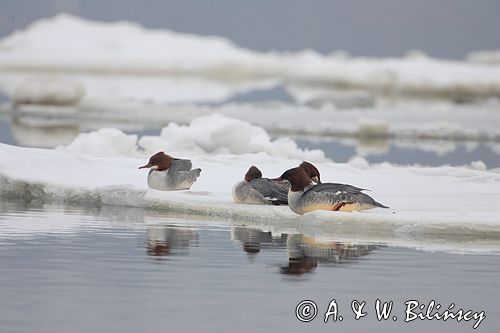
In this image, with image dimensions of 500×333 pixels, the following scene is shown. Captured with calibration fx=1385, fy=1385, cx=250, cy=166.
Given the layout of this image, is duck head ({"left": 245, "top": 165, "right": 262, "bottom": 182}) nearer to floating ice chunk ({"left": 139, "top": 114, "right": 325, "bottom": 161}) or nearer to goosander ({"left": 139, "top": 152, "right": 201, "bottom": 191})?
goosander ({"left": 139, "top": 152, "right": 201, "bottom": 191})

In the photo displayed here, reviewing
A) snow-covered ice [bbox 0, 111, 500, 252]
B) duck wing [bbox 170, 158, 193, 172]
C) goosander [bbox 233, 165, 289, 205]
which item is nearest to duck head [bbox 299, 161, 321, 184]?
goosander [bbox 233, 165, 289, 205]

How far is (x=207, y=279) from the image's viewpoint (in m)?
6.79

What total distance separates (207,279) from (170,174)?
12.6 feet

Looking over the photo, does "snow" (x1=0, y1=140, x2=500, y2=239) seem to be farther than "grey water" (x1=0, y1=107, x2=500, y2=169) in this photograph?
No

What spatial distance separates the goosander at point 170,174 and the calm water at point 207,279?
1.37 meters

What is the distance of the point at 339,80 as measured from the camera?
33938 mm

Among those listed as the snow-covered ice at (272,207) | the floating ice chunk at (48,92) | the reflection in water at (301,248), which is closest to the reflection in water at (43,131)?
the floating ice chunk at (48,92)

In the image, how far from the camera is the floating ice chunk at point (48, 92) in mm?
25156

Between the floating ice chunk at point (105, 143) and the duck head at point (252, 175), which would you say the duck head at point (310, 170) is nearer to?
the duck head at point (252, 175)

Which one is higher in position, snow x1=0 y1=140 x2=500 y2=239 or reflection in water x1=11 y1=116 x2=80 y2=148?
reflection in water x1=11 y1=116 x2=80 y2=148

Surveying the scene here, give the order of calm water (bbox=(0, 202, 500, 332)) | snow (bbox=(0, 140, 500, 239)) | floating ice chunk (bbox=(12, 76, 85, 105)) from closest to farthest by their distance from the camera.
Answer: calm water (bbox=(0, 202, 500, 332)) < snow (bbox=(0, 140, 500, 239)) < floating ice chunk (bbox=(12, 76, 85, 105))

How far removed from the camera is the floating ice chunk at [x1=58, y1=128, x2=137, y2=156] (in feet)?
45.6

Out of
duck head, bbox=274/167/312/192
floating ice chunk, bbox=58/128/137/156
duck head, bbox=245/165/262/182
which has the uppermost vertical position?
floating ice chunk, bbox=58/128/137/156

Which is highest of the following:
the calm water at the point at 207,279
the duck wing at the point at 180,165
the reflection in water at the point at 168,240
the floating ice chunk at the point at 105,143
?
the floating ice chunk at the point at 105,143
